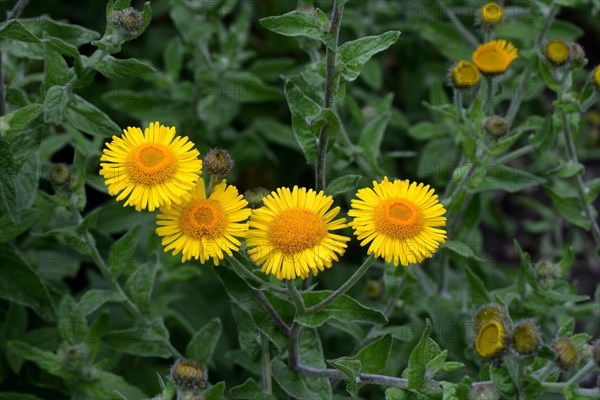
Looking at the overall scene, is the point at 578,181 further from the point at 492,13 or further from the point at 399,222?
the point at 399,222

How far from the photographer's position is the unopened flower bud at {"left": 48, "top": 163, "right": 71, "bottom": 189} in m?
2.60

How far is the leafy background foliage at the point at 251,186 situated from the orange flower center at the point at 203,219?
253mm

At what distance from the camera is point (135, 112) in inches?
153

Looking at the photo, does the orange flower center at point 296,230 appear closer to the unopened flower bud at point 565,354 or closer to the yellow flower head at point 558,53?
the unopened flower bud at point 565,354

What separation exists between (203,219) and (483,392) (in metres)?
0.94

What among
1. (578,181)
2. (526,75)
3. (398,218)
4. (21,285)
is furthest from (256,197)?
(526,75)

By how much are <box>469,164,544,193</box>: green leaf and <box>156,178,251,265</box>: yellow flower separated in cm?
120

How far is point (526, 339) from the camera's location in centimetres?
217

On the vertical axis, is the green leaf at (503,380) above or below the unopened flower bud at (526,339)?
below

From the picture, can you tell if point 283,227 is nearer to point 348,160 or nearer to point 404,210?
point 404,210

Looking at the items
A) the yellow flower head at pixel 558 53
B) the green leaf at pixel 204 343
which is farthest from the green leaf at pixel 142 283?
the yellow flower head at pixel 558 53

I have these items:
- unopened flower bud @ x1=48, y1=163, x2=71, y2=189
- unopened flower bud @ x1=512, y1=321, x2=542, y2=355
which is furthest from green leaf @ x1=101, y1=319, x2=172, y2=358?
unopened flower bud @ x1=512, y1=321, x2=542, y2=355

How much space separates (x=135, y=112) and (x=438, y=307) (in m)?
1.75

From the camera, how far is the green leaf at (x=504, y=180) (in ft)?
10.1
